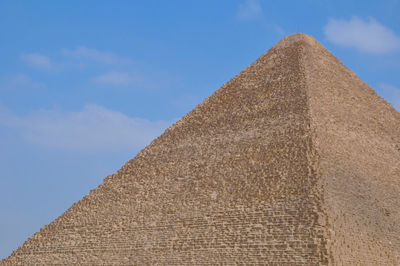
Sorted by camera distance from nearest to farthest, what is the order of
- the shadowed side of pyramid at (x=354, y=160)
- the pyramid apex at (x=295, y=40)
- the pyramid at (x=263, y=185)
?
the pyramid at (x=263, y=185) → the shadowed side of pyramid at (x=354, y=160) → the pyramid apex at (x=295, y=40)

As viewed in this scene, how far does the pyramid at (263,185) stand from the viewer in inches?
895

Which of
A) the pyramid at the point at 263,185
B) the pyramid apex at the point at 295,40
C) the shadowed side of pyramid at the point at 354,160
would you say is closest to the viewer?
the pyramid at the point at 263,185

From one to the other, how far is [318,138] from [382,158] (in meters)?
4.10

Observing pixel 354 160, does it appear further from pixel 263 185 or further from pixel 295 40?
pixel 295 40

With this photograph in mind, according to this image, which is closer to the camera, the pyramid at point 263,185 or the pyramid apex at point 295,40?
the pyramid at point 263,185

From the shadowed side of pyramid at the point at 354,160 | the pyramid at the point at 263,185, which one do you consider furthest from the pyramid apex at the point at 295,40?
the shadowed side of pyramid at the point at 354,160

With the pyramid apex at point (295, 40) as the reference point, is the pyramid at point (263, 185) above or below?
below

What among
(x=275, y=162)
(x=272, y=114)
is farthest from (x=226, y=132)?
(x=275, y=162)

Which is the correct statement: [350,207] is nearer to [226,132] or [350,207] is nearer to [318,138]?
[318,138]

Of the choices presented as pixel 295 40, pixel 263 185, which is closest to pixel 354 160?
pixel 263 185

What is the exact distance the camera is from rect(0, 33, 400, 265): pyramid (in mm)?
22734

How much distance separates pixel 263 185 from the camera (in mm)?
24375

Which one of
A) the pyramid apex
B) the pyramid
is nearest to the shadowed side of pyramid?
the pyramid

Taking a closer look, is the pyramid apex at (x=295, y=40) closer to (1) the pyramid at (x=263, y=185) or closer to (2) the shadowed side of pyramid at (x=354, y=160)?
(1) the pyramid at (x=263, y=185)
